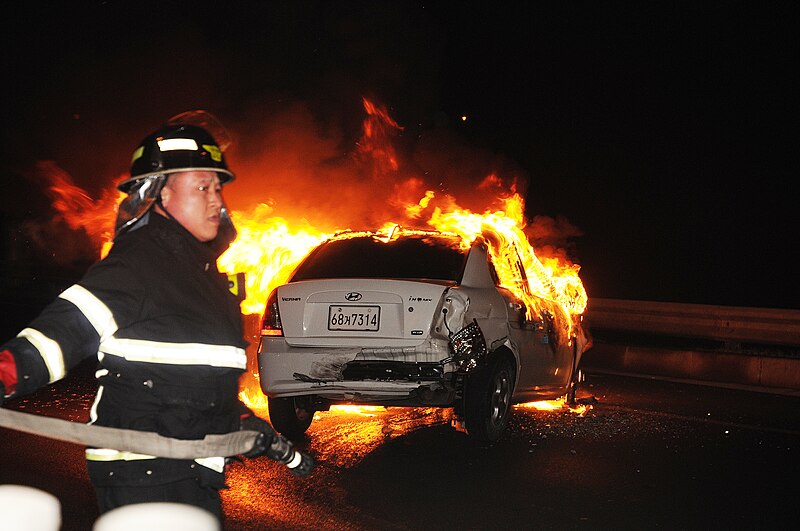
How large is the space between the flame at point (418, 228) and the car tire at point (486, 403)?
89 centimetres

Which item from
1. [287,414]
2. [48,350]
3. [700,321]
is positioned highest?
[700,321]

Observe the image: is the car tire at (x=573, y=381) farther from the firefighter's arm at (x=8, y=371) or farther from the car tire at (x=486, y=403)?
the firefighter's arm at (x=8, y=371)

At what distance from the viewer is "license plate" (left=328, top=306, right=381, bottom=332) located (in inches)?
277

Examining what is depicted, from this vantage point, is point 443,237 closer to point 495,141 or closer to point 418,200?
point 418,200

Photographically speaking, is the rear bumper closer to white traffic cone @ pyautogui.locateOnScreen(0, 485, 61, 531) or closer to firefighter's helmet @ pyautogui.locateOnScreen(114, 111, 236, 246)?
firefighter's helmet @ pyautogui.locateOnScreen(114, 111, 236, 246)

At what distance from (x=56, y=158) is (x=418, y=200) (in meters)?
10.5

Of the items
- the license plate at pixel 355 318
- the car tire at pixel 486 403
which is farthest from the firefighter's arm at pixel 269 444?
the car tire at pixel 486 403

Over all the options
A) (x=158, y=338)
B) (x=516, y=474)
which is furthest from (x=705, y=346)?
(x=158, y=338)

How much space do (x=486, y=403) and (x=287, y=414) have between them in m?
1.58

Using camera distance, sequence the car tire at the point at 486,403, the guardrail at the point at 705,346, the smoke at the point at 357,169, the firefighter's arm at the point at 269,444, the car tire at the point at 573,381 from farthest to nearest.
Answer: the smoke at the point at 357,169 → the guardrail at the point at 705,346 → the car tire at the point at 573,381 → the car tire at the point at 486,403 → the firefighter's arm at the point at 269,444

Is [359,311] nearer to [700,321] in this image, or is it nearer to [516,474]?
[516,474]

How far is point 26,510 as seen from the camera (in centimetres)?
211

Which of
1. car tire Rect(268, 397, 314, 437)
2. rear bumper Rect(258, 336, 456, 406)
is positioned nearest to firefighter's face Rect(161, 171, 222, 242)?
rear bumper Rect(258, 336, 456, 406)

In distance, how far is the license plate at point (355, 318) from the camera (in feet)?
23.1
